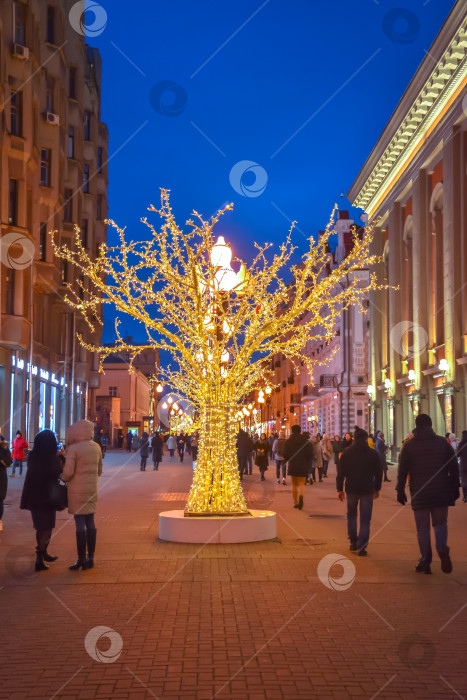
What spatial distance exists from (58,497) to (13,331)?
21.8m

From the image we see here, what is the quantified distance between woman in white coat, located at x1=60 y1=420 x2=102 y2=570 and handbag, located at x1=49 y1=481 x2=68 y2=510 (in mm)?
159

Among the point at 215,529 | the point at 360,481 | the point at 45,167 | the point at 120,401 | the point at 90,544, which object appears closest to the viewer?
the point at 90,544

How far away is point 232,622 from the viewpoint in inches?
296

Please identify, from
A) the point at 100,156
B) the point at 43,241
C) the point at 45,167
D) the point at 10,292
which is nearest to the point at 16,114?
the point at 10,292

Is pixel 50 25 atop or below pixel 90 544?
atop

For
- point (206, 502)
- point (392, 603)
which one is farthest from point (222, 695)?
point (206, 502)

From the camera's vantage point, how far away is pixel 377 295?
173 feet

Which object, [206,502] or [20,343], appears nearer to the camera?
[206,502]

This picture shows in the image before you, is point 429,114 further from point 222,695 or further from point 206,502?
point 222,695

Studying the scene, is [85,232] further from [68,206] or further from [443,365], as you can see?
[443,365]

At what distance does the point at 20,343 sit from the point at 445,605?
25.6 metres

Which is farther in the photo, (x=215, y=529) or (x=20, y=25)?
(x=20, y=25)

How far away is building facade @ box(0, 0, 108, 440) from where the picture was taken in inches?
1256

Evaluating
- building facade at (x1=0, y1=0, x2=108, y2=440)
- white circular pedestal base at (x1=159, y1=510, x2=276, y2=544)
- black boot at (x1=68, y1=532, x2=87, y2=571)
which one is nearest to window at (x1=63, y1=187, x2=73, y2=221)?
building facade at (x1=0, y1=0, x2=108, y2=440)
